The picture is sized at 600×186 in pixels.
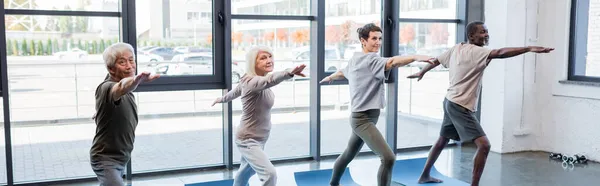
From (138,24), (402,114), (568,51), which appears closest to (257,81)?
(138,24)

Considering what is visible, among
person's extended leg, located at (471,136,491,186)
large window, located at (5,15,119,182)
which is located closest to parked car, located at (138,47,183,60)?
large window, located at (5,15,119,182)

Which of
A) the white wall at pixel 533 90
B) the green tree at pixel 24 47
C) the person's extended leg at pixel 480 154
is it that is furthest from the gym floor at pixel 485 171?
the green tree at pixel 24 47

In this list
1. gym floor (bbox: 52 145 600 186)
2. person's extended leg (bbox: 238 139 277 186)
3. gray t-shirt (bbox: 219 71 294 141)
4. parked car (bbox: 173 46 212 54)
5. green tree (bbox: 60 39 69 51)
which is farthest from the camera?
parked car (bbox: 173 46 212 54)

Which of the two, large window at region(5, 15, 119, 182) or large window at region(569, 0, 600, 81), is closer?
large window at region(5, 15, 119, 182)

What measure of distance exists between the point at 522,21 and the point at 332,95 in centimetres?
222

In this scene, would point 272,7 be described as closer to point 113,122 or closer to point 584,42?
point 113,122

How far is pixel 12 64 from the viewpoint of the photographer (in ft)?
16.0

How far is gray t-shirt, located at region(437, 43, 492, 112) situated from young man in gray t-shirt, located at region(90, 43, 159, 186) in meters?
2.55

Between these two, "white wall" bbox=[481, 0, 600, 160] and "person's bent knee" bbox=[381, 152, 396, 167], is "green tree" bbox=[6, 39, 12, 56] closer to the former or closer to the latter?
"person's bent knee" bbox=[381, 152, 396, 167]

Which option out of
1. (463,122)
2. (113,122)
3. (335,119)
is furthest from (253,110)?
(335,119)

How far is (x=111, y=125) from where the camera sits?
296cm

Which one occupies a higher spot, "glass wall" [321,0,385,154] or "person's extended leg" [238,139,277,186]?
"glass wall" [321,0,385,154]

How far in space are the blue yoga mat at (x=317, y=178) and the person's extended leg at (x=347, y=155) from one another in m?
0.35

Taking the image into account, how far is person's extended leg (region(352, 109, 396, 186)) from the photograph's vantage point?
13.7 ft
